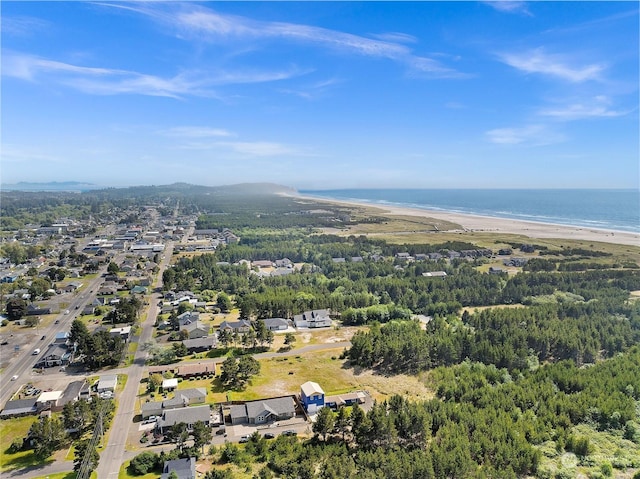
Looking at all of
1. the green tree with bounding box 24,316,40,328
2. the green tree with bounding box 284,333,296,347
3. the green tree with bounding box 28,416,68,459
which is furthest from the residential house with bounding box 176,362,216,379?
the green tree with bounding box 24,316,40,328

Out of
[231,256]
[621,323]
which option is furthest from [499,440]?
[231,256]

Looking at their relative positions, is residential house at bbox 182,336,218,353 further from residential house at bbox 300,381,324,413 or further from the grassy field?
residential house at bbox 300,381,324,413

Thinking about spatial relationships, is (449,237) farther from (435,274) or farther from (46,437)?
(46,437)

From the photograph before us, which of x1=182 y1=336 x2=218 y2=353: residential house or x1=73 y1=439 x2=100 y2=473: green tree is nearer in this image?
x1=73 y1=439 x2=100 y2=473: green tree

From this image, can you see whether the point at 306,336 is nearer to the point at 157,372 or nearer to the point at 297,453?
the point at 157,372

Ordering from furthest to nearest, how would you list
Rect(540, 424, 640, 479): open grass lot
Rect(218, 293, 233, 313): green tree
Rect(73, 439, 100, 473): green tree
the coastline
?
the coastline, Rect(218, 293, 233, 313): green tree, Rect(73, 439, 100, 473): green tree, Rect(540, 424, 640, 479): open grass lot

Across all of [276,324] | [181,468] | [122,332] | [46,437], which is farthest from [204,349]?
[181,468]

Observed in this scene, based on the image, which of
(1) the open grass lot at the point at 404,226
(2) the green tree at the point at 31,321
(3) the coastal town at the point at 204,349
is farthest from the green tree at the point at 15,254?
(1) the open grass lot at the point at 404,226

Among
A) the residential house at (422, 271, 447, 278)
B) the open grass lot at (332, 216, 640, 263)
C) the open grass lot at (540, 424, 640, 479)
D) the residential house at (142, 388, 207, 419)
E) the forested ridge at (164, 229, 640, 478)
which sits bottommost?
the residential house at (142, 388, 207, 419)
